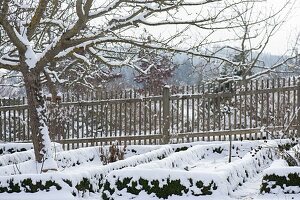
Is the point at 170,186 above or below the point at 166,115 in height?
below

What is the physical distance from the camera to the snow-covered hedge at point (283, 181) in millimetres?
6051

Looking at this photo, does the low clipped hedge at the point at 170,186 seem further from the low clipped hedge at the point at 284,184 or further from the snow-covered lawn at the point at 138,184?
the low clipped hedge at the point at 284,184

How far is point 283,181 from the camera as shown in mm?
6086

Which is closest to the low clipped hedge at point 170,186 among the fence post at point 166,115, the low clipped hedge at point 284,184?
the low clipped hedge at point 284,184

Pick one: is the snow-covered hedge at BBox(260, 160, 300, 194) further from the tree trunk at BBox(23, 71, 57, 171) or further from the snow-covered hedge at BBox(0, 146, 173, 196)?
the tree trunk at BBox(23, 71, 57, 171)

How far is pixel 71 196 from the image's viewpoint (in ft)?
19.3

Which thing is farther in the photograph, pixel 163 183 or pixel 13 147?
pixel 13 147

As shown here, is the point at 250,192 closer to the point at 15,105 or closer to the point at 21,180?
the point at 21,180

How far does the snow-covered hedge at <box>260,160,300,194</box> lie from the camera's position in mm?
6051

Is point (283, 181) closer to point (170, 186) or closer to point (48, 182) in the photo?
point (170, 186)

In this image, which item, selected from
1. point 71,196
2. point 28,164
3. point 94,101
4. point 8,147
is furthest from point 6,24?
point 94,101

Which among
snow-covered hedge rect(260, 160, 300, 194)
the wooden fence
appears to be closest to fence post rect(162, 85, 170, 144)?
the wooden fence

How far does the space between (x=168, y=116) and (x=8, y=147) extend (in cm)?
411

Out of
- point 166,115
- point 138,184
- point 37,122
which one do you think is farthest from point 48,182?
point 166,115
